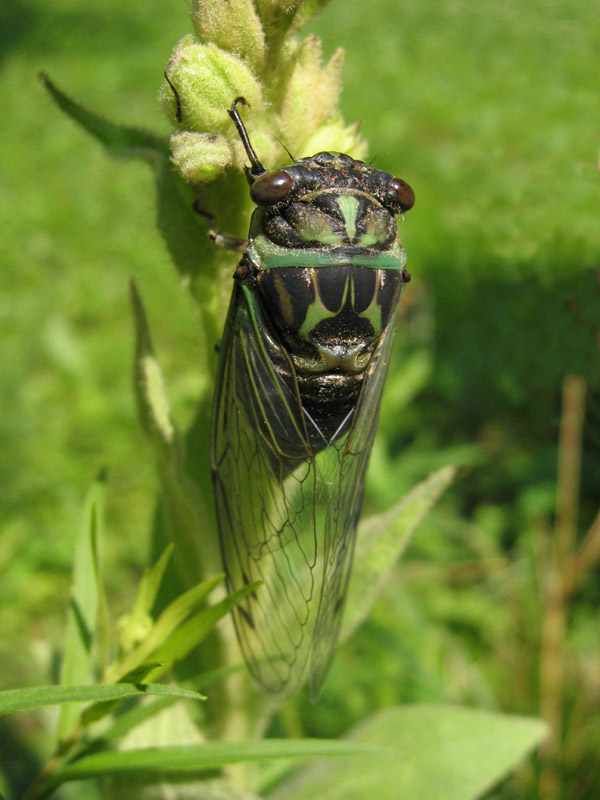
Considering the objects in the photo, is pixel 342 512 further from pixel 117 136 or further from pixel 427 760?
pixel 117 136

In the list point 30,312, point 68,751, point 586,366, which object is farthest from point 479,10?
point 68,751

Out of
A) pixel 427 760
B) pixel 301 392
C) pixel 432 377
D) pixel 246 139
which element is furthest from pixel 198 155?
pixel 432 377

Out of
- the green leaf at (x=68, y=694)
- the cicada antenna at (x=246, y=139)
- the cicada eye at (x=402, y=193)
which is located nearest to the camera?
the green leaf at (x=68, y=694)

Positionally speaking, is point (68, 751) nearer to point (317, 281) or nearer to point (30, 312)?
point (317, 281)

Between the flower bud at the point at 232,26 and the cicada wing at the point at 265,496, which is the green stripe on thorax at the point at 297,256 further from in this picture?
the flower bud at the point at 232,26

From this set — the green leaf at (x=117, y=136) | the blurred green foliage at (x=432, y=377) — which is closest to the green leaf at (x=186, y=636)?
the blurred green foliage at (x=432, y=377)

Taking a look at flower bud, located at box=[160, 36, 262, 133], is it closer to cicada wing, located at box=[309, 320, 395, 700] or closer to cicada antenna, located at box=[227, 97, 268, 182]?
cicada antenna, located at box=[227, 97, 268, 182]
